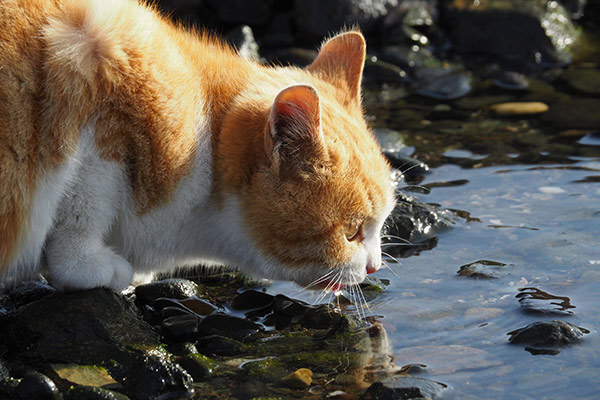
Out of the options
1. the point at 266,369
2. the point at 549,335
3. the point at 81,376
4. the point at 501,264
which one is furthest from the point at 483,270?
the point at 81,376

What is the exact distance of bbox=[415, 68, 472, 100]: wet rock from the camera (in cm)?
880

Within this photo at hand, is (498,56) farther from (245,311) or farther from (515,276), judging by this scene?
(245,311)

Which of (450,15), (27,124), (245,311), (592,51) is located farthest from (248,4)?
(27,124)

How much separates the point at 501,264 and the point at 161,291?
2.07 meters

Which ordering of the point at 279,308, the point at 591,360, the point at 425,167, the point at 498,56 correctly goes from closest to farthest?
the point at 591,360
the point at 279,308
the point at 425,167
the point at 498,56

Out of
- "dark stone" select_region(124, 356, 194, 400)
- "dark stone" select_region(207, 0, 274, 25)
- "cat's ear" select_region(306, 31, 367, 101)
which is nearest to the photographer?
"dark stone" select_region(124, 356, 194, 400)

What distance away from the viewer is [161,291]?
16.0ft

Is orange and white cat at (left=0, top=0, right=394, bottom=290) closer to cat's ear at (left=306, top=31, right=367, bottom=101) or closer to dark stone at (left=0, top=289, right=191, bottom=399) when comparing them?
dark stone at (left=0, top=289, right=191, bottom=399)

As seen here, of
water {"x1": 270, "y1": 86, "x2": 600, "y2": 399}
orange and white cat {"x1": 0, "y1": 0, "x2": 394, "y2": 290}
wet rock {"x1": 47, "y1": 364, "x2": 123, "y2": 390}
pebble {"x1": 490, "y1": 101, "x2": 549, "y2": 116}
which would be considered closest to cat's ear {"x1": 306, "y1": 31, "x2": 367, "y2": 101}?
orange and white cat {"x1": 0, "y1": 0, "x2": 394, "y2": 290}

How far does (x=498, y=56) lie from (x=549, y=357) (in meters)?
6.41

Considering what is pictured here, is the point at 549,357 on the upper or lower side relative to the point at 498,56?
lower

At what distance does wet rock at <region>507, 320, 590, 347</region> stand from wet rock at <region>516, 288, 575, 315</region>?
26cm

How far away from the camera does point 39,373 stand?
12.2 ft

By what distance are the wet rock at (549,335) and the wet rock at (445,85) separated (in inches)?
189
